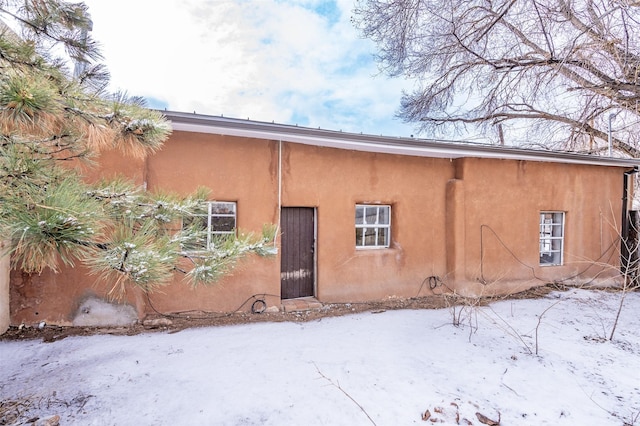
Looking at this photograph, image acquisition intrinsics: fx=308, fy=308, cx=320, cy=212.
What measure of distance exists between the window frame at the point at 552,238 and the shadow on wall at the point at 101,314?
9.44m

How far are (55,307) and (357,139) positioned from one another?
5429 millimetres

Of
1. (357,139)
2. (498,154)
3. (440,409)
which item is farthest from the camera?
(498,154)

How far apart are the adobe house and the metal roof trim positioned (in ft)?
0.09

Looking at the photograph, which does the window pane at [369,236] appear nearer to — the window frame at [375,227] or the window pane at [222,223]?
the window frame at [375,227]

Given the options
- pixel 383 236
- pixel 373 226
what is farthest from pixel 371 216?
pixel 383 236

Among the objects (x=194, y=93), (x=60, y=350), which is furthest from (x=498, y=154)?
(x=194, y=93)

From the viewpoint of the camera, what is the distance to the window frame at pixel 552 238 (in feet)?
27.0

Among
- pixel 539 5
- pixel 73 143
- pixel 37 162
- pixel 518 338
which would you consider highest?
pixel 539 5

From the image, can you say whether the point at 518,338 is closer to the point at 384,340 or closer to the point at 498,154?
the point at 384,340

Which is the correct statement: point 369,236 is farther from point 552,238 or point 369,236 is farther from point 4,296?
point 4,296

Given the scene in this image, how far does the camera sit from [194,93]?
46.4 feet

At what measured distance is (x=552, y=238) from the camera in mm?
8234

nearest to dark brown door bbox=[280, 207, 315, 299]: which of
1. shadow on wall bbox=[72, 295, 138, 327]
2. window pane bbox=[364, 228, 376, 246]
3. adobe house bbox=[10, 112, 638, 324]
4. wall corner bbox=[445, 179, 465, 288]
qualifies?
adobe house bbox=[10, 112, 638, 324]

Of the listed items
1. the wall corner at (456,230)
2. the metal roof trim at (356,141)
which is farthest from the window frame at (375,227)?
the wall corner at (456,230)
